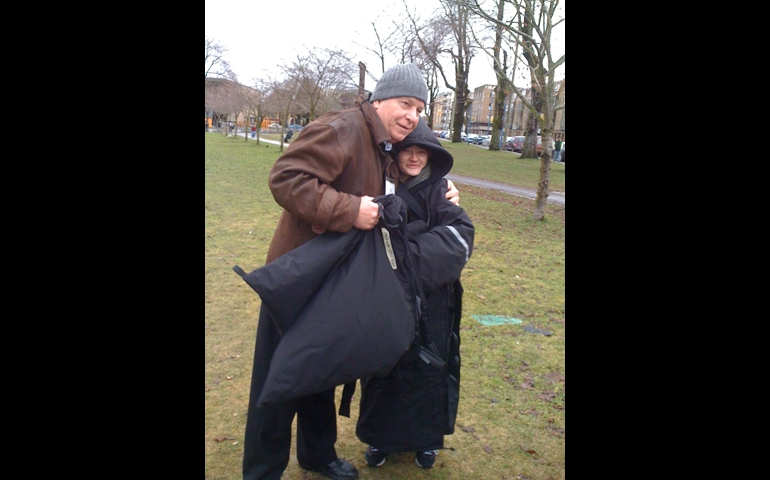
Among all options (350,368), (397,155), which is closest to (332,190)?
(397,155)

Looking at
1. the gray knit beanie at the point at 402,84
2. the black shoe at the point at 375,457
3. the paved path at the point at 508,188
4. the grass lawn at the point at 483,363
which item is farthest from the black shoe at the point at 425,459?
the paved path at the point at 508,188

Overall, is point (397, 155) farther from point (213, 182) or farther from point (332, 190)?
point (213, 182)

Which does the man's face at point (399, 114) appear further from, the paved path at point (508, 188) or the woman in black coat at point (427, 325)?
the paved path at point (508, 188)

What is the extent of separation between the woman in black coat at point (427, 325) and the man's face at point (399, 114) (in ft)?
0.28

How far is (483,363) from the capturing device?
13.2 feet

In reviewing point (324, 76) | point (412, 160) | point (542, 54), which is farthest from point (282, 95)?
point (412, 160)

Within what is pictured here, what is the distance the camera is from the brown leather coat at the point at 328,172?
201 cm

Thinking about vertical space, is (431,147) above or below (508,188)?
above

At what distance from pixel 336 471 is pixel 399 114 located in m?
1.71

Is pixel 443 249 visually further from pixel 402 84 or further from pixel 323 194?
pixel 402 84

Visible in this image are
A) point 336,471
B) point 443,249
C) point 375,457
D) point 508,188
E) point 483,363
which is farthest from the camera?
point 508,188
